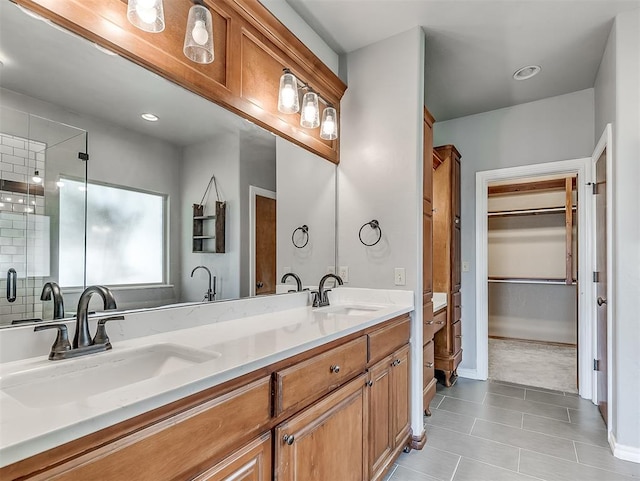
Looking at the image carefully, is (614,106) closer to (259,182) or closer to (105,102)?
(259,182)

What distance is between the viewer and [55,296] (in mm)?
1158

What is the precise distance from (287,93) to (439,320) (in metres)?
2.20

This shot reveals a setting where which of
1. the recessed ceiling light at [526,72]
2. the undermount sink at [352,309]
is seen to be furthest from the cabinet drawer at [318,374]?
the recessed ceiling light at [526,72]

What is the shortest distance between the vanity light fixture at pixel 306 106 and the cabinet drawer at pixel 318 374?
1.33 metres

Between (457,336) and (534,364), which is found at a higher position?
(457,336)

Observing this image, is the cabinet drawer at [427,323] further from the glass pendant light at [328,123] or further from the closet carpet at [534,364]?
the closet carpet at [534,364]

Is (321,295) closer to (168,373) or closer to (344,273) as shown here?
(344,273)

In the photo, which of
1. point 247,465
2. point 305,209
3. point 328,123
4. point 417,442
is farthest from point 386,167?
point 247,465

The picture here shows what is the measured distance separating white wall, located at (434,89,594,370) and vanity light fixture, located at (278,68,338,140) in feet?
5.55

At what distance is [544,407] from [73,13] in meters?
3.78

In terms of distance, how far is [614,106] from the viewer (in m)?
2.31

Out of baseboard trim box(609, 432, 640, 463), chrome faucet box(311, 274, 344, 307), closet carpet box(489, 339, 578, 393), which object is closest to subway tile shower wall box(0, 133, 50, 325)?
chrome faucet box(311, 274, 344, 307)

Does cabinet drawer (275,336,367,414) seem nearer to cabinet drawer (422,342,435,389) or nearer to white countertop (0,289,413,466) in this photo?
white countertop (0,289,413,466)

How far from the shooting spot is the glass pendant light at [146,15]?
4.01ft
